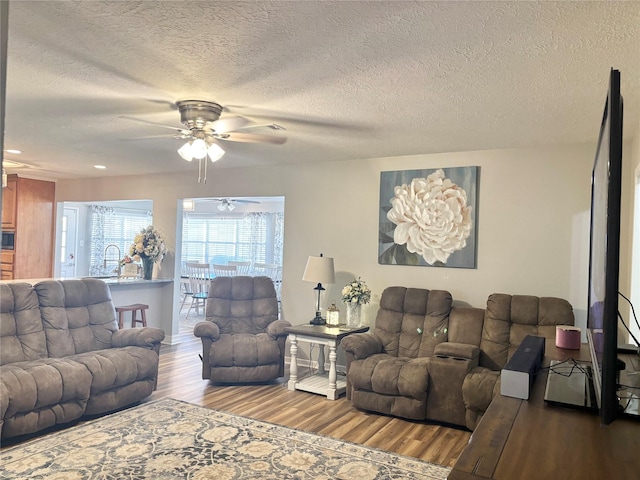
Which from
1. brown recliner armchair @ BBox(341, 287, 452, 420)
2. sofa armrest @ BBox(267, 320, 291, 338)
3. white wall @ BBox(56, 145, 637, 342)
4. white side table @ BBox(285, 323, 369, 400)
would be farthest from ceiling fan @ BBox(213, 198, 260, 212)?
brown recliner armchair @ BBox(341, 287, 452, 420)

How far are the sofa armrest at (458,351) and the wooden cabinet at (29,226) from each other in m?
6.39

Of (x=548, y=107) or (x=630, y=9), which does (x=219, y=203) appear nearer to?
(x=548, y=107)

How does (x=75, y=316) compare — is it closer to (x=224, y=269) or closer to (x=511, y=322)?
(x=511, y=322)

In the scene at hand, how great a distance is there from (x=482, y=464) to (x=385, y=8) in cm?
162

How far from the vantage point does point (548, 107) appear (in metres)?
3.11

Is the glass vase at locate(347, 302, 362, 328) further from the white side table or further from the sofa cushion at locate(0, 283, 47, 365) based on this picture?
the sofa cushion at locate(0, 283, 47, 365)

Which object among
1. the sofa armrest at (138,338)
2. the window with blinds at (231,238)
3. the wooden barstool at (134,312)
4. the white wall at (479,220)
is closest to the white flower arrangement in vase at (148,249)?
the wooden barstool at (134,312)

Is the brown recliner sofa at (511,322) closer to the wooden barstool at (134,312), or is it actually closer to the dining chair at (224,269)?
the wooden barstool at (134,312)

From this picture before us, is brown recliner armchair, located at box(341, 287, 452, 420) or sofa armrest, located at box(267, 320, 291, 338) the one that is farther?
sofa armrest, located at box(267, 320, 291, 338)

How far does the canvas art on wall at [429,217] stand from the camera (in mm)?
4613

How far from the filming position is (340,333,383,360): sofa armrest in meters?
4.24

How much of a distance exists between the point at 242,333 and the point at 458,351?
2.25 metres

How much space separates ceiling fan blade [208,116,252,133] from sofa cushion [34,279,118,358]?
1.93 metres

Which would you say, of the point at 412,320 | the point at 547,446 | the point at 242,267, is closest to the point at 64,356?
the point at 412,320
